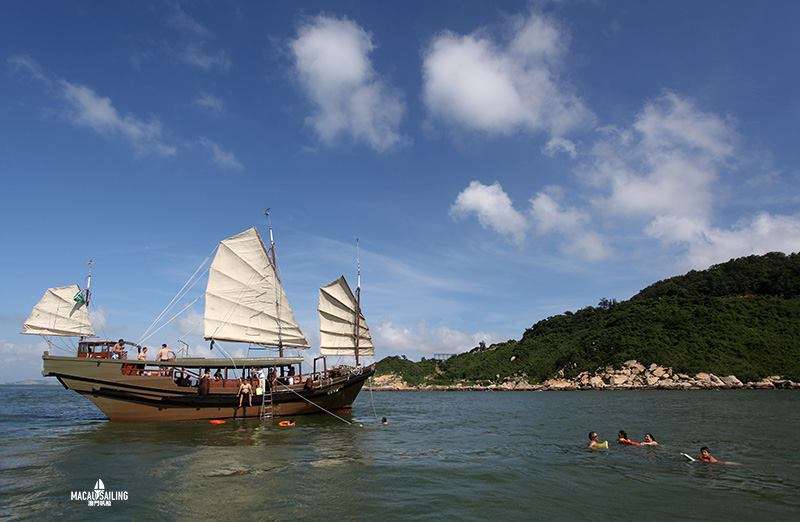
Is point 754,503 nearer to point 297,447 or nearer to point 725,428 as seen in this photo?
point 297,447

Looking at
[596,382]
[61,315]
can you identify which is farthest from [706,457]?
[596,382]

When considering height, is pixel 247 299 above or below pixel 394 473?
above

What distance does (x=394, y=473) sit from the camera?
16.9 m

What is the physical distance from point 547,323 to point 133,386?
11201 centimetres

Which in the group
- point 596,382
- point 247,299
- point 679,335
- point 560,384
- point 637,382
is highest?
point 247,299

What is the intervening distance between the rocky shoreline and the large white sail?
3595cm

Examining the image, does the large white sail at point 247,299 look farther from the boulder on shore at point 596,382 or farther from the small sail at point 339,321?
the boulder on shore at point 596,382

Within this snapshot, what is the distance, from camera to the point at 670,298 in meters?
106

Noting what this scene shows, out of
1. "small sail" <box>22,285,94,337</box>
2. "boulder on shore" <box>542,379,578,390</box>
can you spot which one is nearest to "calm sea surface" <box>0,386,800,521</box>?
"small sail" <box>22,285,94,337</box>

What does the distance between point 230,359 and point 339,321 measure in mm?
8890

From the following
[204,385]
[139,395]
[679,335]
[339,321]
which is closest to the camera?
[139,395]

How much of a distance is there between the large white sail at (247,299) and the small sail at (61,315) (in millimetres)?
8416

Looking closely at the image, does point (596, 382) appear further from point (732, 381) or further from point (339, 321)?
point (339, 321)

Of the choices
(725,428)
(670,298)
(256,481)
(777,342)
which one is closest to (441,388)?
(670,298)
